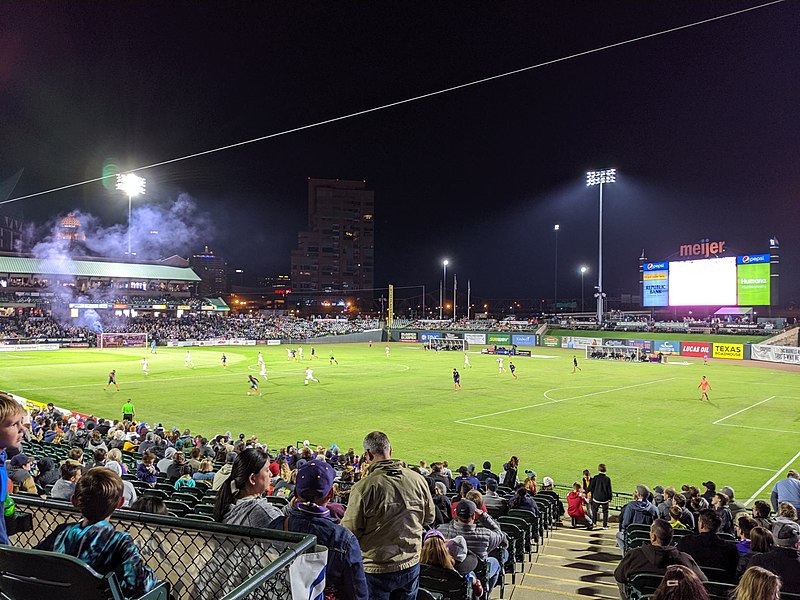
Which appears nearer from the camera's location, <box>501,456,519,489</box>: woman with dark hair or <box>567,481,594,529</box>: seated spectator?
<box>567,481,594,529</box>: seated spectator

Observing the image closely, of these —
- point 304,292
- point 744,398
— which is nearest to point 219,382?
point 744,398

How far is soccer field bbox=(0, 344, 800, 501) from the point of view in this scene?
21.5 m

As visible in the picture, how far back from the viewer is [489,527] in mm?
7191

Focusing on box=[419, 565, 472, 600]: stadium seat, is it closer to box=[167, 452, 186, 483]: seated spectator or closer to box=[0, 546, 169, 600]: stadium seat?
box=[0, 546, 169, 600]: stadium seat

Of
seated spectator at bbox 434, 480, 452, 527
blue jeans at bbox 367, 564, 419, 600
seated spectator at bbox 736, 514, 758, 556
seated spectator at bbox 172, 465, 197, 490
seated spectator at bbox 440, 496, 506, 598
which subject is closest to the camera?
blue jeans at bbox 367, 564, 419, 600

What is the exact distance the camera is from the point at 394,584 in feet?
14.8

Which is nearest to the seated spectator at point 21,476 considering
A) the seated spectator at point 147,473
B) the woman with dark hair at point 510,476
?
the seated spectator at point 147,473

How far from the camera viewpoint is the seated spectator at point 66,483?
815 cm

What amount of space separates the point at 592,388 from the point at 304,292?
146784 millimetres

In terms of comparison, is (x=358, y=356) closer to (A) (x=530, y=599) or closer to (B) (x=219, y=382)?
(B) (x=219, y=382)

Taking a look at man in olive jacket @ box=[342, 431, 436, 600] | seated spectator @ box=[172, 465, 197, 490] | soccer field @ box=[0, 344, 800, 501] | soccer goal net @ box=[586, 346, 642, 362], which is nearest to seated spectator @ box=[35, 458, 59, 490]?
seated spectator @ box=[172, 465, 197, 490]

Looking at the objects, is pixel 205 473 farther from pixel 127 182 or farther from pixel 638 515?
pixel 127 182

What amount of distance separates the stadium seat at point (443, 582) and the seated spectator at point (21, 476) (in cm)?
639

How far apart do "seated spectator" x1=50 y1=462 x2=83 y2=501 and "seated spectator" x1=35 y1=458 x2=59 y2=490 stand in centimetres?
265
